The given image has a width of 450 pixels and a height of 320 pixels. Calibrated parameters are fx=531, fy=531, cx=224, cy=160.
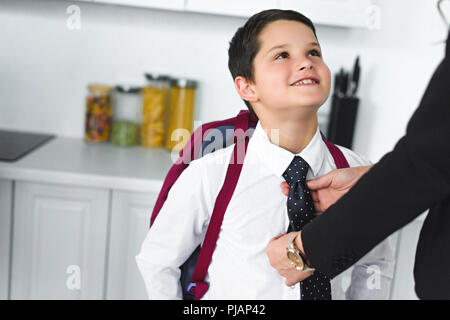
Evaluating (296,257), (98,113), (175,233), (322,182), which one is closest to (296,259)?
(296,257)

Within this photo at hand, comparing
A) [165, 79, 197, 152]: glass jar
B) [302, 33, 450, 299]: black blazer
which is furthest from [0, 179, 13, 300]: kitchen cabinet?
[302, 33, 450, 299]: black blazer

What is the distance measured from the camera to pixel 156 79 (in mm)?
1830

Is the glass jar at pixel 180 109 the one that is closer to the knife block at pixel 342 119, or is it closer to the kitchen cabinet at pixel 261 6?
the kitchen cabinet at pixel 261 6

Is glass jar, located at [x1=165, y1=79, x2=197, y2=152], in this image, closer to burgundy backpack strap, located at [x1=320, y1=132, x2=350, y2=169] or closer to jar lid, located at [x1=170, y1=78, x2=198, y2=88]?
jar lid, located at [x1=170, y1=78, x2=198, y2=88]

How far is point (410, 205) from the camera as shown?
2.11 feet

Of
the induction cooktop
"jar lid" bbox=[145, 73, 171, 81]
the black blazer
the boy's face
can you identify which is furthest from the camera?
"jar lid" bbox=[145, 73, 171, 81]

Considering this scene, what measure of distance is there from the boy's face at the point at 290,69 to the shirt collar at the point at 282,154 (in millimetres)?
69

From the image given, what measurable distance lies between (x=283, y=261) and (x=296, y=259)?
4 centimetres

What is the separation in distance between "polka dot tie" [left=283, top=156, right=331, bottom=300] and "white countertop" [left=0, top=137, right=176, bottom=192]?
2.39ft

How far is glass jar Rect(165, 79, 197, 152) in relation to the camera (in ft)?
5.88

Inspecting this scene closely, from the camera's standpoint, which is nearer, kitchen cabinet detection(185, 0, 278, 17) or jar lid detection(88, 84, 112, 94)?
kitchen cabinet detection(185, 0, 278, 17)

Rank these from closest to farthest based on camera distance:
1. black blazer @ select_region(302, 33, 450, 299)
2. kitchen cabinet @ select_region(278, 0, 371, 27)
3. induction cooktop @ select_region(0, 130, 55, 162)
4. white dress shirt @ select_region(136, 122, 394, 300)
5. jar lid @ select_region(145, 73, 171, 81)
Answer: black blazer @ select_region(302, 33, 450, 299), white dress shirt @ select_region(136, 122, 394, 300), kitchen cabinet @ select_region(278, 0, 371, 27), induction cooktop @ select_region(0, 130, 55, 162), jar lid @ select_region(145, 73, 171, 81)

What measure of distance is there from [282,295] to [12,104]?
1.43 metres
